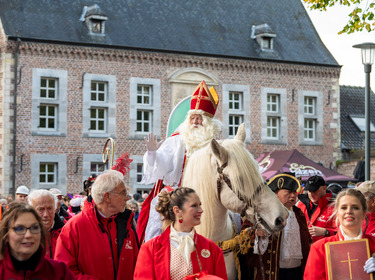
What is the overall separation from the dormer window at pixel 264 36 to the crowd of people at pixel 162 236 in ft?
75.6

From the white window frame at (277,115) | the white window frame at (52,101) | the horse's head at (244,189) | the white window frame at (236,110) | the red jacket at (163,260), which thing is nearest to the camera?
the red jacket at (163,260)

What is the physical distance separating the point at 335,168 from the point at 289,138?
2.89m

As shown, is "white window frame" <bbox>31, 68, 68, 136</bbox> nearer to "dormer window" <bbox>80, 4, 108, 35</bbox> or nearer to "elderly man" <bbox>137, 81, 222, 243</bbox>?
"dormer window" <bbox>80, 4, 108, 35</bbox>

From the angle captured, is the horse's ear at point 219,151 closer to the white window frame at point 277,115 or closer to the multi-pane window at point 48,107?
the multi-pane window at point 48,107

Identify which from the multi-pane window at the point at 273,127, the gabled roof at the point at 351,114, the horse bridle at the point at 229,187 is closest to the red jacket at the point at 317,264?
the horse bridle at the point at 229,187

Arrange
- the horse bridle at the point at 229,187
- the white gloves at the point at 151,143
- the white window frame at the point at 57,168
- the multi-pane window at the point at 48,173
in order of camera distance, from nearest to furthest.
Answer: the horse bridle at the point at 229,187
the white gloves at the point at 151,143
the white window frame at the point at 57,168
the multi-pane window at the point at 48,173

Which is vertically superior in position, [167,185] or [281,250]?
[167,185]

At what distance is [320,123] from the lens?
31062mm

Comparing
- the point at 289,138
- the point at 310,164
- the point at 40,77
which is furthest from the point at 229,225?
the point at 289,138

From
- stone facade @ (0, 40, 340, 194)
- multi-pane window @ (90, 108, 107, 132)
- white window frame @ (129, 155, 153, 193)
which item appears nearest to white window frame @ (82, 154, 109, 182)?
stone facade @ (0, 40, 340, 194)

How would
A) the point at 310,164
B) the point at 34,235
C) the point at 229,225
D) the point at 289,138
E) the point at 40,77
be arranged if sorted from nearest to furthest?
the point at 34,235 → the point at 229,225 → the point at 310,164 → the point at 40,77 → the point at 289,138

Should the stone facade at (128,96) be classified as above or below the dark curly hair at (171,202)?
above

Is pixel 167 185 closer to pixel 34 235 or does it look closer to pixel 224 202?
pixel 224 202

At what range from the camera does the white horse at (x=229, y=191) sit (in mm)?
5246
